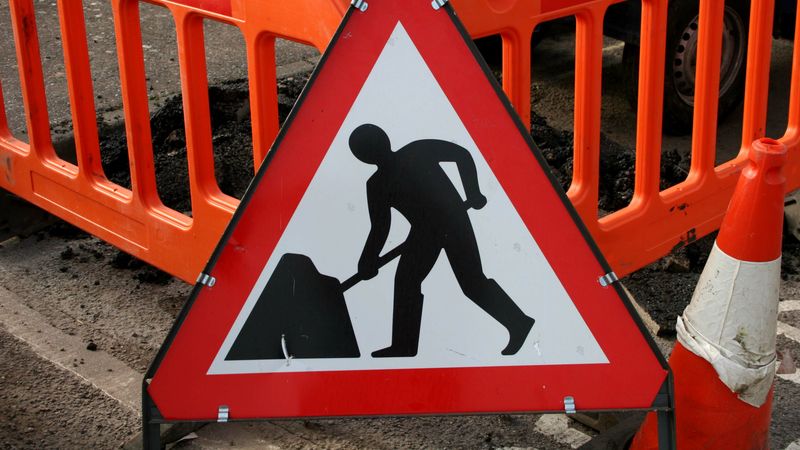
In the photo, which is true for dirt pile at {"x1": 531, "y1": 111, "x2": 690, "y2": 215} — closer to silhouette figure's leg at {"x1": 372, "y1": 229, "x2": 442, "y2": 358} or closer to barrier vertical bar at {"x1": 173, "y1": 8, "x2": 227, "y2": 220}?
barrier vertical bar at {"x1": 173, "y1": 8, "x2": 227, "y2": 220}

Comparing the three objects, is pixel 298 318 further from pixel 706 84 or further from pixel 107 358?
pixel 706 84

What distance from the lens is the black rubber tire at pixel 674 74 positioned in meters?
5.36

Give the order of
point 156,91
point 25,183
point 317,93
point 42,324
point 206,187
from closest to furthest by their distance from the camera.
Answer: point 317,93 < point 206,187 < point 42,324 < point 25,183 < point 156,91

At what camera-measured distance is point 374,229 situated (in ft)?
7.98

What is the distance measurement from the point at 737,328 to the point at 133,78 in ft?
6.14

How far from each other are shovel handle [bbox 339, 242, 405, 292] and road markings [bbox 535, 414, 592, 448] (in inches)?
40.0

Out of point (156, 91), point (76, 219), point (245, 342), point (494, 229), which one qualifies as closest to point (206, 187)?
point (76, 219)

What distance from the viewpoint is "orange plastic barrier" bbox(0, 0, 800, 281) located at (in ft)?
9.99

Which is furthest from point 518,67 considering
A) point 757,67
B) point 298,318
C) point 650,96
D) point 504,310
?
point 757,67

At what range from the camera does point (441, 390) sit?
8.20 ft

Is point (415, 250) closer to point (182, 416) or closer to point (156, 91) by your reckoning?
point (182, 416)

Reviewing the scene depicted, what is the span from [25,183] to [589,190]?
2.03 metres

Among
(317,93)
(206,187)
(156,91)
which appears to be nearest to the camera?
(317,93)

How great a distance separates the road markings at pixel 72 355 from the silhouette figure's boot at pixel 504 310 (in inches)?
54.4
